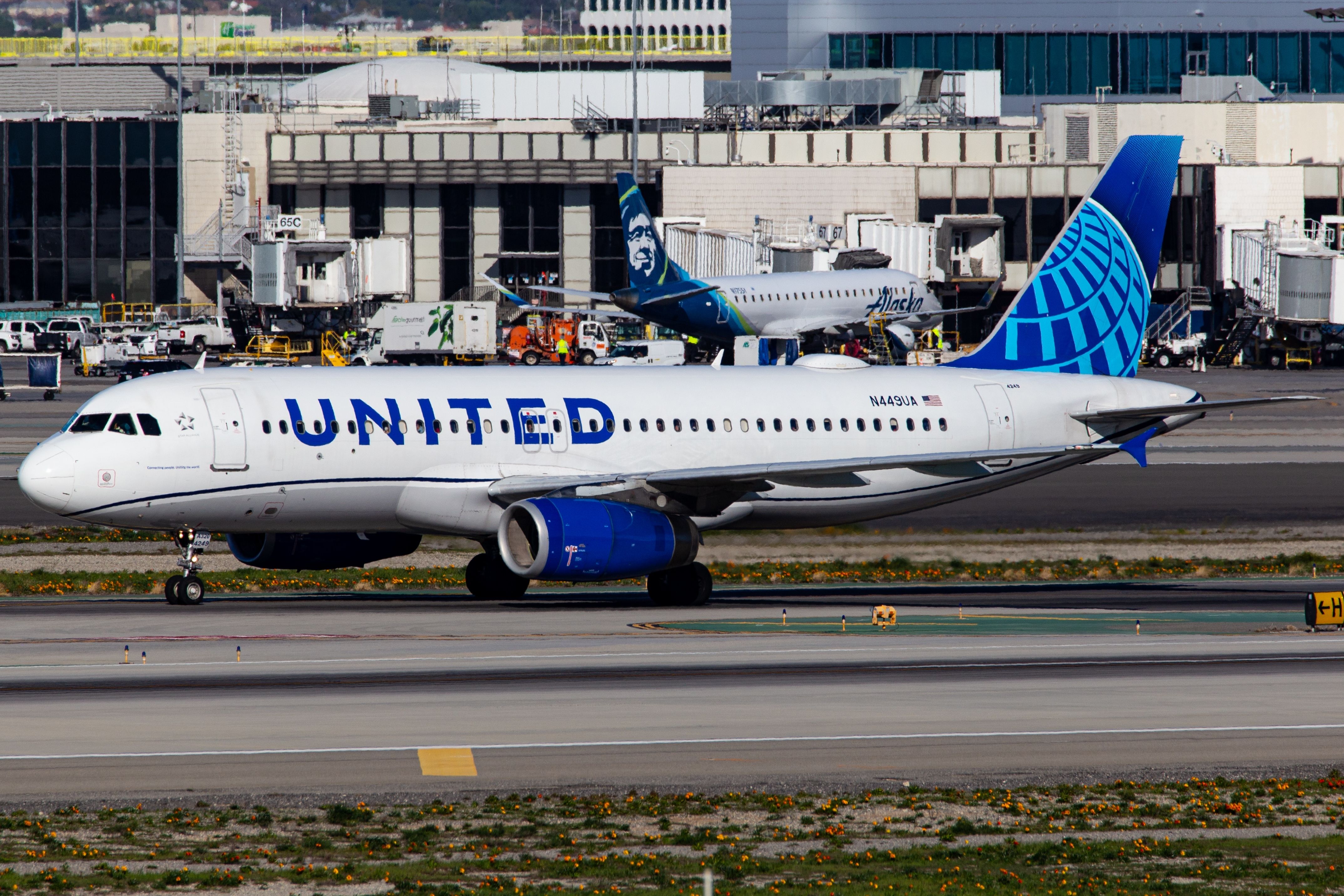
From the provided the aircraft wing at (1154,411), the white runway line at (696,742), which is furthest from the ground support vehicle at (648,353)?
the white runway line at (696,742)

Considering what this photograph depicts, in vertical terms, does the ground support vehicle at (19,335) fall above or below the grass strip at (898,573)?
above

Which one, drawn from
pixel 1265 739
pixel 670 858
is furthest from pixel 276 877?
pixel 1265 739

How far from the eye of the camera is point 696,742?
23.2 m

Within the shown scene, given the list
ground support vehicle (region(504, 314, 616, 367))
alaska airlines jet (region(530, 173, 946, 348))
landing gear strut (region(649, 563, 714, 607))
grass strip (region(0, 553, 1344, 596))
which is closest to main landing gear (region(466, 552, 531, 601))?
landing gear strut (region(649, 563, 714, 607))

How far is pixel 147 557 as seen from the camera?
45.4 m

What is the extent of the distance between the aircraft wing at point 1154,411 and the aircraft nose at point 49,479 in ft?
76.2

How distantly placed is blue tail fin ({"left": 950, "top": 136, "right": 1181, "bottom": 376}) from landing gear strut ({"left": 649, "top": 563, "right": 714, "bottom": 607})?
11.1 metres

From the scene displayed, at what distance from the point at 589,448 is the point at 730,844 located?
794 inches

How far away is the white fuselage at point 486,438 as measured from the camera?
34906mm

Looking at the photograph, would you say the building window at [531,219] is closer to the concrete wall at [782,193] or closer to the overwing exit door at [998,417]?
the concrete wall at [782,193]

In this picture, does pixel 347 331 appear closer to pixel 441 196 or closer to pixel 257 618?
pixel 441 196

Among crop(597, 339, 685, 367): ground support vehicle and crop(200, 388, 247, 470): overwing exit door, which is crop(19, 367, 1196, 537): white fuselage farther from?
crop(597, 339, 685, 367): ground support vehicle

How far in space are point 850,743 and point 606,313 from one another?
9305 cm

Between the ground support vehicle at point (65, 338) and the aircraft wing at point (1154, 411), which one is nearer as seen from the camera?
the aircraft wing at point (1154, 411)
